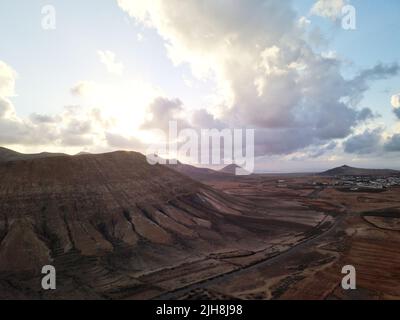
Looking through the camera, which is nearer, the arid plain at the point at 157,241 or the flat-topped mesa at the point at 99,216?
the arid plain at the point at 157,241

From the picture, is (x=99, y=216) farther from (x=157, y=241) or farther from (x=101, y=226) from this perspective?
(x=157, y=241)

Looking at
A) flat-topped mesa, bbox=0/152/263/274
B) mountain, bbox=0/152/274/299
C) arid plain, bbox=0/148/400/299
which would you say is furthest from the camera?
flat-topped mesa, bbox=0/152/263/274

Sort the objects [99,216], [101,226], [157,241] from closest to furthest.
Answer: [157,241] → [101,226] → [99,216]

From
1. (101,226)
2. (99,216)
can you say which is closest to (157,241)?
(101,226)

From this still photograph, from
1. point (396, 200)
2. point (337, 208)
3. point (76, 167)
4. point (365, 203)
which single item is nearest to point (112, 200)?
point (76, 167)

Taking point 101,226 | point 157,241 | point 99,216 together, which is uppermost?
point 99,216

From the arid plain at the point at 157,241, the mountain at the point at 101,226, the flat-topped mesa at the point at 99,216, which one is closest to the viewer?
the arid plain at the point at 157,241

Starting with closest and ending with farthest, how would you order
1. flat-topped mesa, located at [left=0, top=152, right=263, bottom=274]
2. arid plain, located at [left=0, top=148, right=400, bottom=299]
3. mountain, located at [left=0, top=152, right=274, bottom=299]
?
1. arid plain, located at [left=0, top=148, right=400, bottom=299]
2. mountain, located at [left=0, top=152, right=274, bottom=299]
3. flat-topped mesa, located at [left=0, top=152, right=263, bottom=274]
